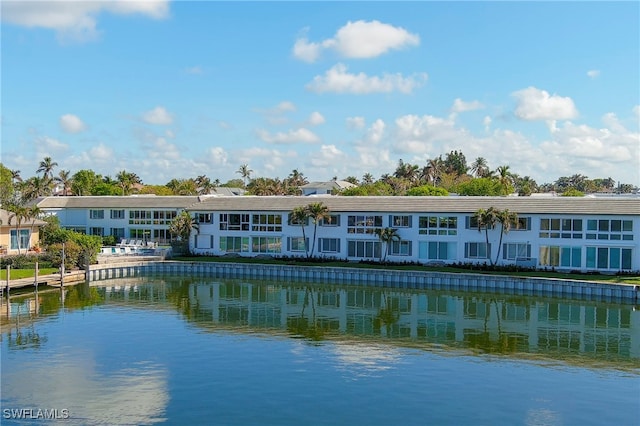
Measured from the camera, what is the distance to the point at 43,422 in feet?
71.3

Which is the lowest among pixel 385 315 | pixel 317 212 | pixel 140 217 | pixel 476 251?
pixel 385 315

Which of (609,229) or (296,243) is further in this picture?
(296,243)

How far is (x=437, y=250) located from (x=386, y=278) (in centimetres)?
703

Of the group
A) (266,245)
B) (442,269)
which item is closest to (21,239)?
(266,245)

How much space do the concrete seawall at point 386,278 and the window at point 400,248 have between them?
5670 mm

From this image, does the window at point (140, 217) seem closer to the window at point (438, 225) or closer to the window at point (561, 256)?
the window at point (438, 225)

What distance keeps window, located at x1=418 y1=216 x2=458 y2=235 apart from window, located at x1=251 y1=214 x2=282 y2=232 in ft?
47.3

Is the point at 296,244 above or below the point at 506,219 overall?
below

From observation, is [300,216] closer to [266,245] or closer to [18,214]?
[266,245]

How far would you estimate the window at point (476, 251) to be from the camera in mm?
55438

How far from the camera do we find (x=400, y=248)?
192ft

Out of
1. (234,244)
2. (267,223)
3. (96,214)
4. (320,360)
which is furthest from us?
(96,214)

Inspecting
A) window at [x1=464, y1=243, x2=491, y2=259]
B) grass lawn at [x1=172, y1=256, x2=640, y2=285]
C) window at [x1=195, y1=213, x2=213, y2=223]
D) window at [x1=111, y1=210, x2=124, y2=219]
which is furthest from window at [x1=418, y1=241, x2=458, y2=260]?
window at [x1=111, y1=210, x2=124, y2=219]

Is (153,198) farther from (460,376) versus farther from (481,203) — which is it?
(460,376)
